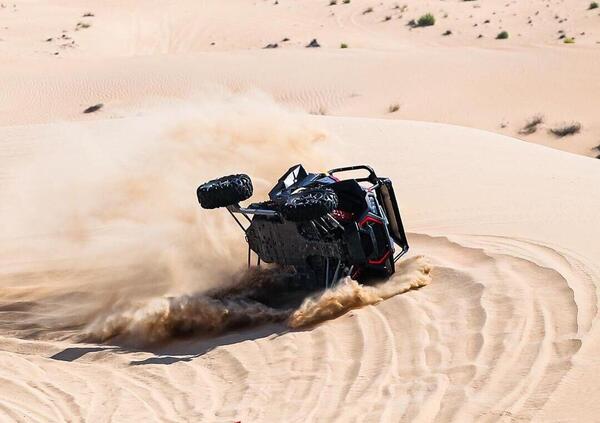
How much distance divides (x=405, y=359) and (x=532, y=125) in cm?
1968

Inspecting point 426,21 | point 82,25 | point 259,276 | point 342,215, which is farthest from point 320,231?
point 82,25

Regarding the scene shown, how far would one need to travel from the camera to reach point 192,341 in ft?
26.1

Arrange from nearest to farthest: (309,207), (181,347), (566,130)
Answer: (309,207) → (181,347) → (566,130)

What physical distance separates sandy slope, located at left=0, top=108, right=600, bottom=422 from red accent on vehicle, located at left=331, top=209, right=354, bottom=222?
2.89ft

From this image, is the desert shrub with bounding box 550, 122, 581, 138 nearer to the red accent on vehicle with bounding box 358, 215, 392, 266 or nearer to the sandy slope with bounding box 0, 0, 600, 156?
the sandy slope with bounding box 0, 0, 600, 156

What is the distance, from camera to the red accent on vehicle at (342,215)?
8.34 metres

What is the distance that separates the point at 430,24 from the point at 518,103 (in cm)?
1572

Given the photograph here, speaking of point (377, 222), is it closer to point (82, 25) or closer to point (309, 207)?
point (309, 207)

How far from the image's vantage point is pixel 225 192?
27.1ft

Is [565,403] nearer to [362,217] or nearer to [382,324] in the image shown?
[382,324]

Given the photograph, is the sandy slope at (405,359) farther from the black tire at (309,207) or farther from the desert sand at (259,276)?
the black tire at (309,207)

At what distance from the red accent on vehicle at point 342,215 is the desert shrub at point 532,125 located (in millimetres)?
17515

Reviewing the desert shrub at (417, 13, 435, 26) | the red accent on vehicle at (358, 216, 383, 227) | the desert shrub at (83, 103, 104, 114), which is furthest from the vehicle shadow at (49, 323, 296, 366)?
the desert shrub at (417, 13, 435, 26)

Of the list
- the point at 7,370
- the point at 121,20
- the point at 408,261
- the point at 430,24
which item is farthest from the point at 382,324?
the point at 121,20
